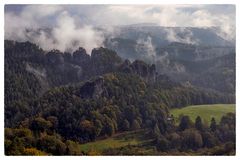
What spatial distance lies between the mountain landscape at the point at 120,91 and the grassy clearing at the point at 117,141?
23mm

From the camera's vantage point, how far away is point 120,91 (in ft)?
57.6

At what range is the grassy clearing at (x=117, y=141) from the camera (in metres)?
17.0

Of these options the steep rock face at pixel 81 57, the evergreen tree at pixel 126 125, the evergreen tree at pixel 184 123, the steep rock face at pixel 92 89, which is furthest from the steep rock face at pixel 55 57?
the evergreen tree at pixel 184 123

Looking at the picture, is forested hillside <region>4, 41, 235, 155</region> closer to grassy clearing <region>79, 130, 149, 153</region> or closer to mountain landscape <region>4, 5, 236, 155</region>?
mountain landscape <region>4, 5, 236, 155</region>

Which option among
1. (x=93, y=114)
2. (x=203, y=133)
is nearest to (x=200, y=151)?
(x=203, y=133)

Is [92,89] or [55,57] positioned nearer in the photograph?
[92,89]

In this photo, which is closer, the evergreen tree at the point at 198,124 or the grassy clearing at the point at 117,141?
the grassy clearing at the point at 117,141

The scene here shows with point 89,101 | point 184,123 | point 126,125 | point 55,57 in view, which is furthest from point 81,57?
point 184,123

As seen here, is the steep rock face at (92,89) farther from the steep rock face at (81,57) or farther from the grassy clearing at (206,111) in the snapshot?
the grassy clearing at (206,111)

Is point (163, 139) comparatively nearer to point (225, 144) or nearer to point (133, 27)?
point (225, 144)

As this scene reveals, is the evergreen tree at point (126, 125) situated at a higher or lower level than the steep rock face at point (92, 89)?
lower

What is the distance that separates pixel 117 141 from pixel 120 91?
4.17 feet

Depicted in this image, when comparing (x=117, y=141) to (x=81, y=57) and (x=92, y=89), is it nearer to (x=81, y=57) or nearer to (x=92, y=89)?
(x=92, y=89)
